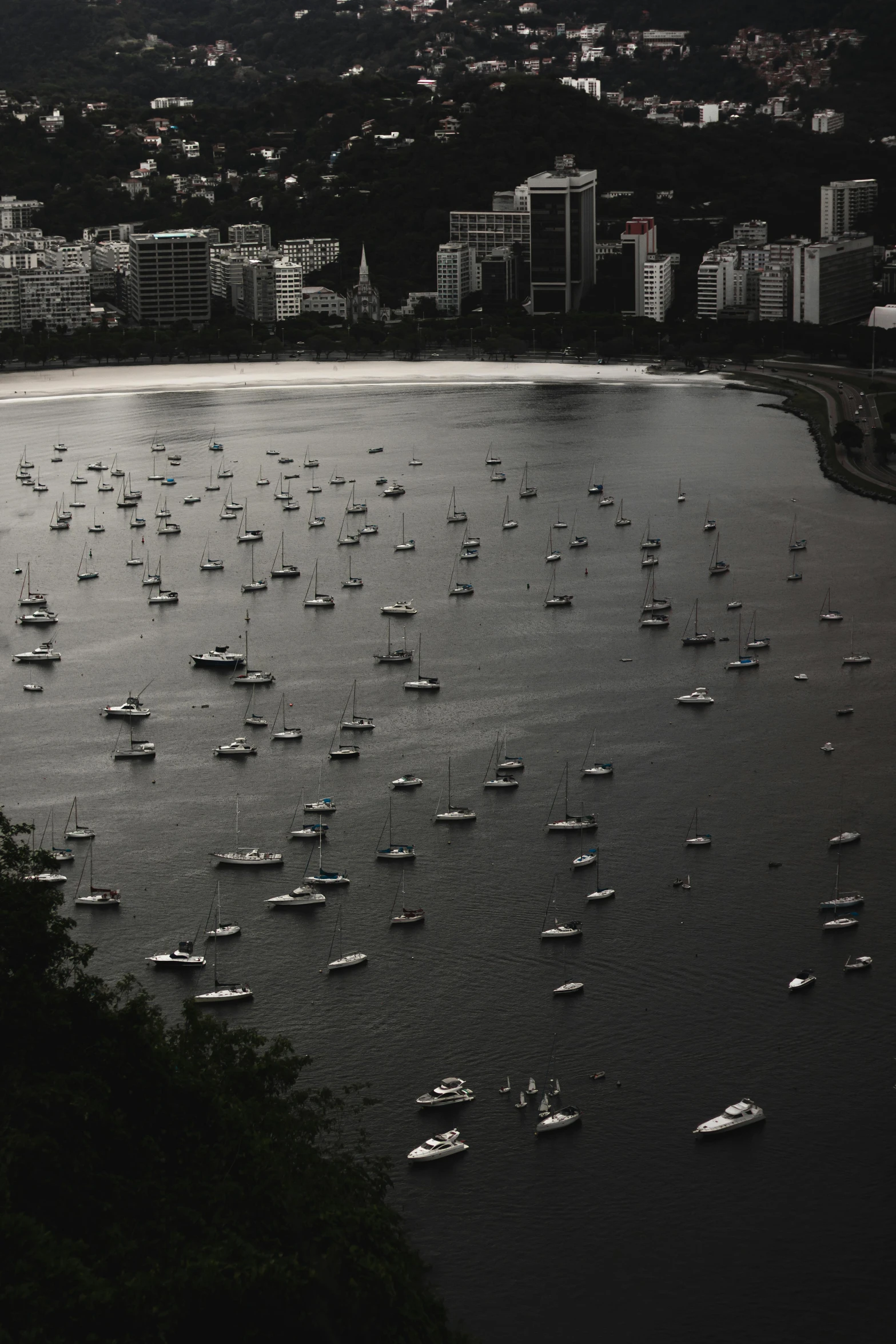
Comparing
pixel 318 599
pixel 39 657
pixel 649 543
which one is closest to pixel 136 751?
pixel 39 657

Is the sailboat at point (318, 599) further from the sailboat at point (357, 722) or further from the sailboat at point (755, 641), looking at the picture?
the sailboat at point (755, 641)

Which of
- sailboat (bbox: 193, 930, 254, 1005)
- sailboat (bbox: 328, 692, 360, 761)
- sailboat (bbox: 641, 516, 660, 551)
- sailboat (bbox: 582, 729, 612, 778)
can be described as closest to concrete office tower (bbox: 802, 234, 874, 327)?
sailboat (bbox: 641, 516, 660, 551)

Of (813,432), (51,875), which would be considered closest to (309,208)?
(813,432)

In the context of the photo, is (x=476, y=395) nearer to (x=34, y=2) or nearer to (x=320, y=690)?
(x=320, y=690)

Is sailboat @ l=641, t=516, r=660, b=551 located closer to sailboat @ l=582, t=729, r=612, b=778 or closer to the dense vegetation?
sailboat @ l=582, t=729, r=612, b=778

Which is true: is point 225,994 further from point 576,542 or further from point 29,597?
point 576,542
